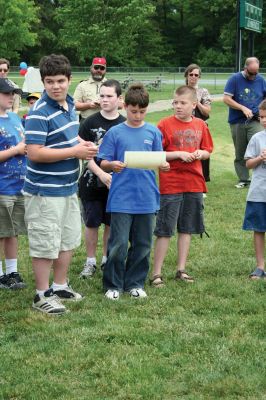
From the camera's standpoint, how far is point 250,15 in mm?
17797

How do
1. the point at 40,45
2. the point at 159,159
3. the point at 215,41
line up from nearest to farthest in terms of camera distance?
the point at 159,159 < the point at 40,45 < the point at 215,41

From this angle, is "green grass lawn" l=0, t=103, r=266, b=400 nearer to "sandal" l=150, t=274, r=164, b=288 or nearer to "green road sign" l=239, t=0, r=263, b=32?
"sandal" l=150, t=274, r=164, b=288

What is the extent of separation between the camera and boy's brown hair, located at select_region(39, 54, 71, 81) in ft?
17.1

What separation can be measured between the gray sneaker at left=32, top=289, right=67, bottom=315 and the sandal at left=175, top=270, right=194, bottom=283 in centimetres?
135

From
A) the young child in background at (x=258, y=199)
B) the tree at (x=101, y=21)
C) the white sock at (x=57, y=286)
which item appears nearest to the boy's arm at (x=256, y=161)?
the young child in background at (x=258, y=199)

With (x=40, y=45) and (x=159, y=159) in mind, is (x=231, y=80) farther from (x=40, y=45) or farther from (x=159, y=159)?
(x=40, y=45)

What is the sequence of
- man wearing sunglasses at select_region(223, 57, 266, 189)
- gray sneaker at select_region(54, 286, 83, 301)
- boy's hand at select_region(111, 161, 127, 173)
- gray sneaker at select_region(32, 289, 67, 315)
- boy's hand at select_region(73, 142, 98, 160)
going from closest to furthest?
boy's hand at select_region(73, 142, 98, 160) → gray sneaker at select_region(32, 289, 67, 315) → boy's hand at select_region(111, 161, 127, 173) → gray sneaker at select_region(54, 286, 83, 301) → man wearing sunglasses at select_region(223, 57, 266, 189)

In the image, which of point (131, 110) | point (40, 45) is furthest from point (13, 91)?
point (40, 45)

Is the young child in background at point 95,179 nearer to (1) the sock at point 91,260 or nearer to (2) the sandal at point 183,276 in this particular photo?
(1) the sock at point 91,260

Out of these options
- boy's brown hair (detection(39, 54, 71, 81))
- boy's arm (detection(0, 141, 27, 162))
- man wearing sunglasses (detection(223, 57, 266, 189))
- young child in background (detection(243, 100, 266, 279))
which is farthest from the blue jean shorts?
man wearing sunglasses (detection(223, 57, 266, 189))

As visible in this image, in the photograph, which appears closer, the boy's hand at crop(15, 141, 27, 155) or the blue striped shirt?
the blue striped shirt

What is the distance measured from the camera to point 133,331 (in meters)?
4.80

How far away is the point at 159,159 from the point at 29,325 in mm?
1650

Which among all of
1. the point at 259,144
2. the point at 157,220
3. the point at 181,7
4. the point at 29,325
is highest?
the point at 181,7
